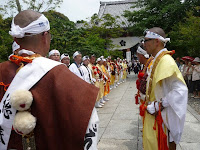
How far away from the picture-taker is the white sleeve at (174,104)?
2.28m

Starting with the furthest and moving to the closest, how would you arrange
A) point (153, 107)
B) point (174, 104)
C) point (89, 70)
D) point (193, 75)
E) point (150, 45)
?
point (193, 75), point (89, 70), point (150, 45), point (153, 107), point (174, 104)

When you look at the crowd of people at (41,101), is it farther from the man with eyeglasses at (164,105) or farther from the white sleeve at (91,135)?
the man with eyeglasses at (164,105)

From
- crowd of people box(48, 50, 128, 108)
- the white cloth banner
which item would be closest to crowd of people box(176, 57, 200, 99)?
crowd of people box(48, 50, 128, 108)

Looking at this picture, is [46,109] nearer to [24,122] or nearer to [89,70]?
[24,122]

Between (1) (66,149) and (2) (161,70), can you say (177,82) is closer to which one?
(2) (161,70)

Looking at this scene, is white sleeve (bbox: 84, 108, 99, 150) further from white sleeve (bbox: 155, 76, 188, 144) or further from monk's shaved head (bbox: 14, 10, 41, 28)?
white sleeve (bbox: 155, 76, 188, 144)

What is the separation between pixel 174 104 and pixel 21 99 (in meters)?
1.77

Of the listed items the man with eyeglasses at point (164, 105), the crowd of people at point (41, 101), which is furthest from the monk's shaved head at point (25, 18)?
the man with eyeglasses at point (164, 105)

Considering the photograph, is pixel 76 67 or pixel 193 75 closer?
pixel 76 67

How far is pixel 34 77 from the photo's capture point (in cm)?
125

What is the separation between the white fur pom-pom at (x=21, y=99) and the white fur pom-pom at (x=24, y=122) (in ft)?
0.14

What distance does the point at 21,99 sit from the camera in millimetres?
1156

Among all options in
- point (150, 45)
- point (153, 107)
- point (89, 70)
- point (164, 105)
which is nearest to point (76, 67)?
point (89, 70)

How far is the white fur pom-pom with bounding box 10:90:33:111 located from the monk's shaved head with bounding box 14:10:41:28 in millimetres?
490
